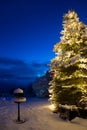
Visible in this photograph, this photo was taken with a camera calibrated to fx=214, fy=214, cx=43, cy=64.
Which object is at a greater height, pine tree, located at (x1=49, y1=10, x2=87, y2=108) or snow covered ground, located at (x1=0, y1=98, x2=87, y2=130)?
pine tree, located at (x1=49, y1=10, x2=87, y2=108)

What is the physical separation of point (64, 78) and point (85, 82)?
1.16m

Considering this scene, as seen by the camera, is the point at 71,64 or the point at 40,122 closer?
the point at 40,122

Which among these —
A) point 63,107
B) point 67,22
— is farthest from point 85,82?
point 67,22

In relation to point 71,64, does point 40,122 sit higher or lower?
lower

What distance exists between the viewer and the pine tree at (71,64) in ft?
38.2

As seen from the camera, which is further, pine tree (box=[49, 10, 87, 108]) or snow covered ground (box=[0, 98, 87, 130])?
pine tree (box=[49, 10, 87, 108])

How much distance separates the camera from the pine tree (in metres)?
11.6

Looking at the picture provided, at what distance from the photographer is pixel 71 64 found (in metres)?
11.9

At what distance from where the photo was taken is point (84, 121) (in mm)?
10484

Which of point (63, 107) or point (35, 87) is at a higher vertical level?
point (35, 87)

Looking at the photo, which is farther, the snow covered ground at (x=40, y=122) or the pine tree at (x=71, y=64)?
the pine tree at (x=71, y=64)

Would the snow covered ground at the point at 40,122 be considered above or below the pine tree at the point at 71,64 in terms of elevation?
below

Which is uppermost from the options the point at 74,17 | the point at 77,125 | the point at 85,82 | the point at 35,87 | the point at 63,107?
the point at 74,17

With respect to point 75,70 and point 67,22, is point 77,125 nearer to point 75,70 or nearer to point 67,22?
point 75,70
